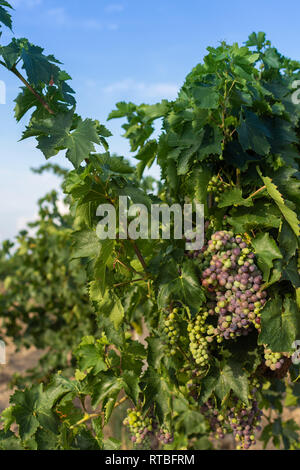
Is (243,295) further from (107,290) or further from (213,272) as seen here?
(107,290)

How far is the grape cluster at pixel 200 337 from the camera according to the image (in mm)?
1482

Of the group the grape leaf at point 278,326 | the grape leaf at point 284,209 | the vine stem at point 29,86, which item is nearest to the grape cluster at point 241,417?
the grape leaf at point 278,326

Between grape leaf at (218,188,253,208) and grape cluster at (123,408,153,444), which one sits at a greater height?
grape leaf at (218,188,253,208)

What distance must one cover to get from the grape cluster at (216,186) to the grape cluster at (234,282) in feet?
0.72

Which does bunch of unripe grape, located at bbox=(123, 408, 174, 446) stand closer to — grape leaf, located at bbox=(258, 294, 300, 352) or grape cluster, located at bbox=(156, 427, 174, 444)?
grape cluster, located at bbox=(156, 427, 174, 444)

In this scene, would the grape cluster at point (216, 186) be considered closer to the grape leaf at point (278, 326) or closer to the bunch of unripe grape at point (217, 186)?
the bunch of unripe grape at point (217, 186)

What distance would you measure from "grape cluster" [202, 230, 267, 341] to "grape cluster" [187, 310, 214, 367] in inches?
2.0

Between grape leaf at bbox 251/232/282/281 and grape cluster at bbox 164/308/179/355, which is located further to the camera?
grape cluster at bbox 164/308/179/355

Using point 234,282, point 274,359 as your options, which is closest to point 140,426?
point 274,359

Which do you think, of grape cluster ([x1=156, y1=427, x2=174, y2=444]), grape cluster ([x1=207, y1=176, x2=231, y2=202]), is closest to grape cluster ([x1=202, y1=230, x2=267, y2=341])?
grape cluster ([x1=207, y1=176, x2=231, y2=202])

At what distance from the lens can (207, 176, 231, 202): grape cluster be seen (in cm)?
161

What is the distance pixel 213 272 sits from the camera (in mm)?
1447

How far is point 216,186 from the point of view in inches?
64.1
